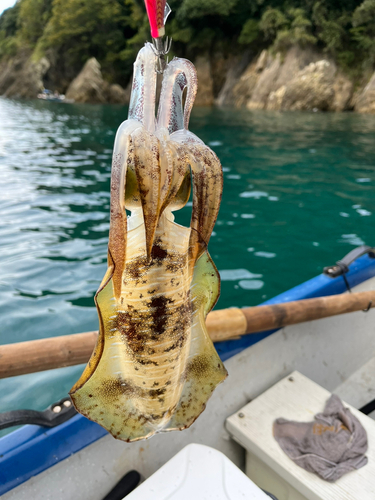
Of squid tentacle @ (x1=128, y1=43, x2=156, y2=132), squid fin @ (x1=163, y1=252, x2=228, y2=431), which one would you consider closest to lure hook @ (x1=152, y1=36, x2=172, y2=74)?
squid tentacle @ (x1=128, y1=43, x2=156, y2=132)

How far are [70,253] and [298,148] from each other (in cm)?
882

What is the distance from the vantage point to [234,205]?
645 cm

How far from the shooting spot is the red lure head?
0.62 meters

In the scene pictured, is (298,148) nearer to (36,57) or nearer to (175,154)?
(175,154)

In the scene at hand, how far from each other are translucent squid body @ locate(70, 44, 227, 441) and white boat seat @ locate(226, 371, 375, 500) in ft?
3.96

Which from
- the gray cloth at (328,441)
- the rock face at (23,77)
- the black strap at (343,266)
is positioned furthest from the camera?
the rock face at (23,77)

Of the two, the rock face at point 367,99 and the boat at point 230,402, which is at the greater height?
the rock face at point 367,99

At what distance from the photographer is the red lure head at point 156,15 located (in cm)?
62

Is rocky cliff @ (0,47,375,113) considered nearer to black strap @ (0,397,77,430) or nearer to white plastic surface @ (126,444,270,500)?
white plastic surface @ (126,444,270,500)

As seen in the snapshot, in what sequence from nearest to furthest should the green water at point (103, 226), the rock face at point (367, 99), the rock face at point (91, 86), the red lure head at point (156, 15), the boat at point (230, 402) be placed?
1. the red lure head at point (156, 15)
2. the boat at point (230, 402)
3. the green water at point (103, 226)
4. the rock face at point (367, 99)
5. the rock face at point (91, 86)

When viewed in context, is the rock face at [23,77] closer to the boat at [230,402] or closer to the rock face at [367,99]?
the rock face at [367,99]

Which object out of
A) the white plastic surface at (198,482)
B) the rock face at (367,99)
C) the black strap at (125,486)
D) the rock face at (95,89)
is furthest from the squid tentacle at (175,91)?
the rock face at (95,89)

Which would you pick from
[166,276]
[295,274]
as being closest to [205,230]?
[166,276]

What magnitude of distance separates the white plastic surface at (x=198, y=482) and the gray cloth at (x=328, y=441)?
0.46m
